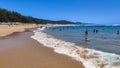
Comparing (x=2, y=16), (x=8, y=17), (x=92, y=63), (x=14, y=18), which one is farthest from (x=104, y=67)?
(x=14, y=18)

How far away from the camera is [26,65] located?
943 centimetres

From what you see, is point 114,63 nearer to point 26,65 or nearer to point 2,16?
point 26,65

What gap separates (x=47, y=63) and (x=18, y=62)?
151cm

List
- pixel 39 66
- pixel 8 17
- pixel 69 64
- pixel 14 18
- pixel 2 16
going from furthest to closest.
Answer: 1. pixel 14 18
2. pixel 8 17
3. pixel 2 16
4. pixel 69 64
5. pixel 39 66

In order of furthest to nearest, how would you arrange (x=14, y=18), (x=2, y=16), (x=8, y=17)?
1. (x=14, y=18)
2. (x=8, y=17)
3. (x=2, y=16)

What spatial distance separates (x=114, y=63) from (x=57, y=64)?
10.00 feet

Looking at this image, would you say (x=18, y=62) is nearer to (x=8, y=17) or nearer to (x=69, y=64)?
(x=69, y=64)

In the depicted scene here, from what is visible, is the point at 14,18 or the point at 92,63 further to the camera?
the point at 14,18

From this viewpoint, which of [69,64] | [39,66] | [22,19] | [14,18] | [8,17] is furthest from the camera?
[22,19]

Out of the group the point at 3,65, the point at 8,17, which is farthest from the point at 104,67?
the point at 8,17

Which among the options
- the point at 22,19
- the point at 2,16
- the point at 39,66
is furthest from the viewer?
the point at 22,19

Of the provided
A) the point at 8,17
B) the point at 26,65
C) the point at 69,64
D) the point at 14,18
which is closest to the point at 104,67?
the point at 69,64

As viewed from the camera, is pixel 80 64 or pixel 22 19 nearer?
pixel 80 64

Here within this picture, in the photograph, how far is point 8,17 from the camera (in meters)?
132
